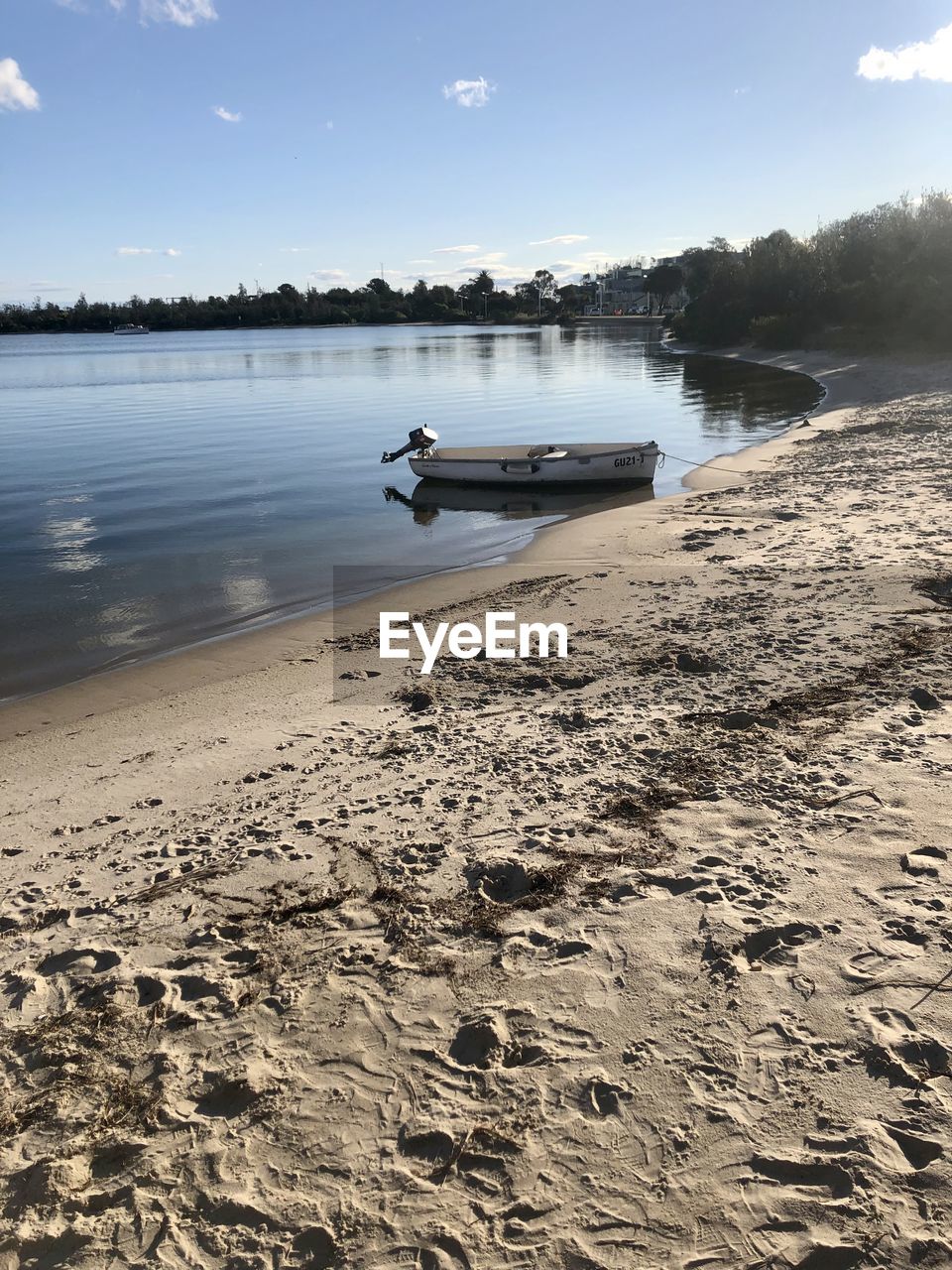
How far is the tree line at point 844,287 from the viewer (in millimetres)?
47281

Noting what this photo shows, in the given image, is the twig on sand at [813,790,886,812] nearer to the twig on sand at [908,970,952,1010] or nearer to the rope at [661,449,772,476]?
the twig on sand at [908,970,952,1010]

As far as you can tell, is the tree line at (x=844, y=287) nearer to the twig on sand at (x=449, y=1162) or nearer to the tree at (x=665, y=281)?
the twig on sand at (x=449, y=1162)

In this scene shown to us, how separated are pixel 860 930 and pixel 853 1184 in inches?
57.0

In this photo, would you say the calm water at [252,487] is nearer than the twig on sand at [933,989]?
No

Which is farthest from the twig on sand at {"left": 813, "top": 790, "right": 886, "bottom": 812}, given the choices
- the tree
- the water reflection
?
the tree

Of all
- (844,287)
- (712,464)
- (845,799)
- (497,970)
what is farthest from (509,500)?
(844,287)

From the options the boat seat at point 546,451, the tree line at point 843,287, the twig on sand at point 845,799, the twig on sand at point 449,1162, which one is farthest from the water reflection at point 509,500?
the tree line at point 843,287

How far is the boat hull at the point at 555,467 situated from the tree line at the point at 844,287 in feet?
107

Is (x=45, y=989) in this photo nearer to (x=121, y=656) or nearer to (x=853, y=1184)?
(x=853, y=1184)

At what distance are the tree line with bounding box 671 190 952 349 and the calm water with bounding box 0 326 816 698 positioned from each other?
8.15 metres

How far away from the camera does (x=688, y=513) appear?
1625 cm

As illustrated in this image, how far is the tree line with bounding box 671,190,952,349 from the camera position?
1861 inches

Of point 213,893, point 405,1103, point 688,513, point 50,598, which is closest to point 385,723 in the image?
point 213,893

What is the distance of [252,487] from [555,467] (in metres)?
8.29
